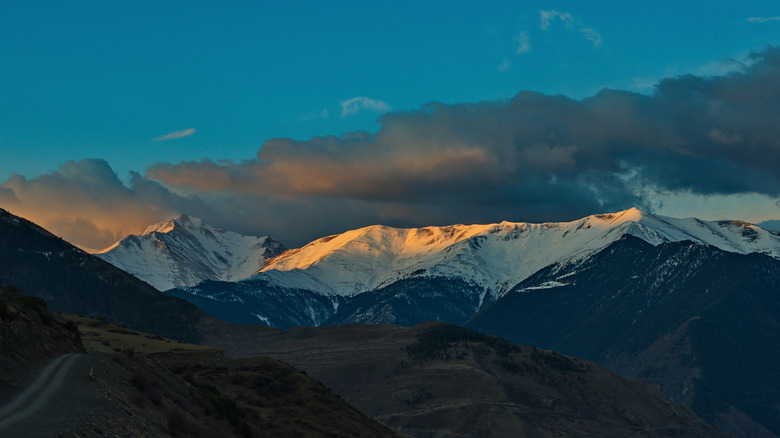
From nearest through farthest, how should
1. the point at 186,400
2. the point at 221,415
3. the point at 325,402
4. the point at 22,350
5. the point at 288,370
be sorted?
1. the point at 22,350
2. the point at 186,400
3. the point at 221,415
4. the point at 325,402
5. the point at 288,370

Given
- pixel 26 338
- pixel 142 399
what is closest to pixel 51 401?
pixel 142 399

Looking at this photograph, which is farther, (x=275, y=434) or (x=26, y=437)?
(x=275, y=434)

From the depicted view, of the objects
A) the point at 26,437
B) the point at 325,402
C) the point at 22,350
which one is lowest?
the point at 325,402

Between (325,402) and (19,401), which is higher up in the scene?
(19,401)

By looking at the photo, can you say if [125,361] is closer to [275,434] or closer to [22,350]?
[22,350]

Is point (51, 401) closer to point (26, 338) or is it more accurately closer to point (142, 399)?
point (142, 399)

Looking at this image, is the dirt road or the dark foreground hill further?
the dark foreground hill

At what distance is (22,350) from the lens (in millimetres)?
61438

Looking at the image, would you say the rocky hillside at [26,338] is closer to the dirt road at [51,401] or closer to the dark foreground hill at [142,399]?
the dark foreground hill at [142,399]

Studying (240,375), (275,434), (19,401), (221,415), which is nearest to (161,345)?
(240,375)

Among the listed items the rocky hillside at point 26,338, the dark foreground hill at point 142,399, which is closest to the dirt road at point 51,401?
the dark foreground hill at point 142,399

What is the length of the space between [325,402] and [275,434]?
105 ft

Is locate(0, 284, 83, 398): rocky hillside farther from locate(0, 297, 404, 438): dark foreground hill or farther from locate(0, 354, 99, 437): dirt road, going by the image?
locate(0, 354, 99, 437): dirt road

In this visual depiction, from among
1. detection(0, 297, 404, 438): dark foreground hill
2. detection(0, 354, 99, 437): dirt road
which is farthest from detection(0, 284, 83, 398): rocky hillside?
detection(0, 354, 99, 437): dirt road
